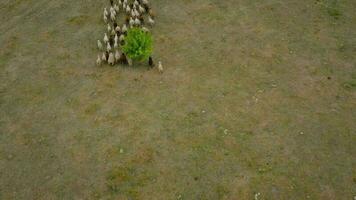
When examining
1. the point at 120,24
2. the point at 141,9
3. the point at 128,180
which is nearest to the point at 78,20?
the point at 120,24

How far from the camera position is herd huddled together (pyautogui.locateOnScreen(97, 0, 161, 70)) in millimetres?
19328

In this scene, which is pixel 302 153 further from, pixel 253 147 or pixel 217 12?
pixel 217 12

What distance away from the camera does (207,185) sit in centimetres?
1424

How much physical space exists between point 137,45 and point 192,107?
3624mm

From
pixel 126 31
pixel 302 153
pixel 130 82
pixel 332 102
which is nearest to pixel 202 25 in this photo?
pixel 126 31

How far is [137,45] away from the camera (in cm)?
1844

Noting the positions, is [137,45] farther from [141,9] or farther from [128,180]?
[128,180]

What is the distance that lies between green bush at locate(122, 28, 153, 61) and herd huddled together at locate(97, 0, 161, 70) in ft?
1.46

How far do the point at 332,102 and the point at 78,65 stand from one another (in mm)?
10586

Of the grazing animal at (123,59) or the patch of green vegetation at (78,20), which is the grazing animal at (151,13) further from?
the grazing animal at (123,59)

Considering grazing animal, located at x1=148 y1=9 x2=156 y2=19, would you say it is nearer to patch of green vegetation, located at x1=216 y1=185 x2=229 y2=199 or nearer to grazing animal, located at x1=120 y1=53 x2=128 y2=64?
grazing animal, located at x1=120 y1=53 x2=128 y2=64

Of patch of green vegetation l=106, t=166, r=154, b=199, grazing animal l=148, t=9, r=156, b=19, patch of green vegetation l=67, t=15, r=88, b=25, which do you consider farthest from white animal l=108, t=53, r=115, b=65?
patch of green vegetation l=106, t=166, r=154, b=199

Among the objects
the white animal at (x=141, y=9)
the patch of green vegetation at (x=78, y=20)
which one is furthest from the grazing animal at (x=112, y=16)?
the patch of green vegetation at (x=78, y=20)

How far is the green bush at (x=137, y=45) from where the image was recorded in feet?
60.5
